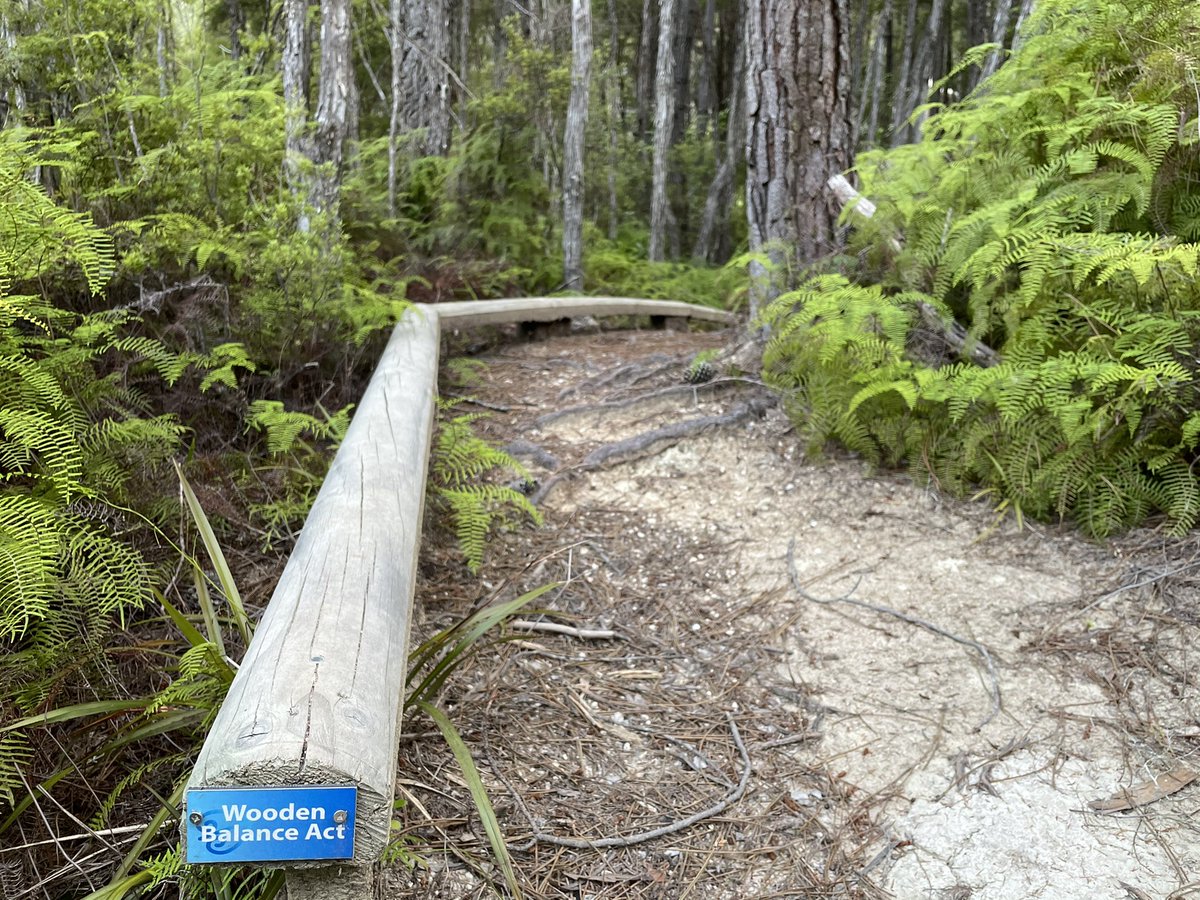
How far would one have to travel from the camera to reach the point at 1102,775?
257cm

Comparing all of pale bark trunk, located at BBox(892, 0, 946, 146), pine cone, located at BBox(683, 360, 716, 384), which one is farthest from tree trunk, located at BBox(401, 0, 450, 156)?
pale bark trunk, located at BBox(892, 0, 946, 146)

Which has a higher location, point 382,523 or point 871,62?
point 871,62

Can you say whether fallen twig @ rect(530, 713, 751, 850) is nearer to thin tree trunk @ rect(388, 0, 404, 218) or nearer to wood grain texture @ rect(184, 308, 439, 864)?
wood grain texture @ rect(184, 308, 439, 864)

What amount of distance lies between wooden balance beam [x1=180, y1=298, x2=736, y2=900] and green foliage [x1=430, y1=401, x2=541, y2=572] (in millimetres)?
661

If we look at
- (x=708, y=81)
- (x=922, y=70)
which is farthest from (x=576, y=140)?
(x=922, y=70)

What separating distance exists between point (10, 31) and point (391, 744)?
474 cm

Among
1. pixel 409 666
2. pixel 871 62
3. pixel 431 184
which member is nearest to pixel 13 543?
pixel 409 666

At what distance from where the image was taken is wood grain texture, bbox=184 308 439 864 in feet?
5.38

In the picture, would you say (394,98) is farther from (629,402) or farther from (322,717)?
(322,717)

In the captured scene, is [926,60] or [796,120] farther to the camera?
[926,60]

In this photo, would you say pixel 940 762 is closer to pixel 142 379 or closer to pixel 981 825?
pixel 981 825

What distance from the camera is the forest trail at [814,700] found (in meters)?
2.33

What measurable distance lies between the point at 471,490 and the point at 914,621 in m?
2.05

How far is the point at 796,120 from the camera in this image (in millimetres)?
5367
